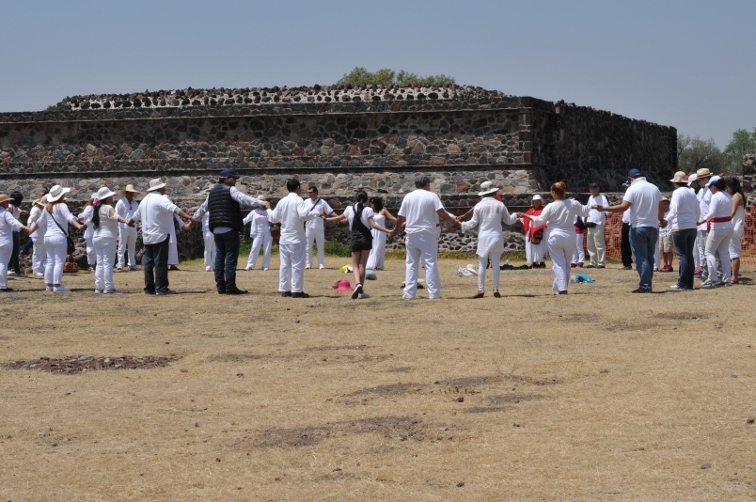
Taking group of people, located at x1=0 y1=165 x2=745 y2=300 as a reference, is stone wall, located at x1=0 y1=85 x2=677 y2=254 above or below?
above

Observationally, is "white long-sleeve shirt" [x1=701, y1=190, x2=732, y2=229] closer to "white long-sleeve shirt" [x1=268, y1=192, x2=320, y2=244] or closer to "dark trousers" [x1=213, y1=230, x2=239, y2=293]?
"white long-sleeve shirt" [x1=268, y1=192, x2=320, y2=244]

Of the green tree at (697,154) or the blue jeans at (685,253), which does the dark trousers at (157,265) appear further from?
the green tree at (697,154)

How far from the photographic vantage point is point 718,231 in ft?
51.8

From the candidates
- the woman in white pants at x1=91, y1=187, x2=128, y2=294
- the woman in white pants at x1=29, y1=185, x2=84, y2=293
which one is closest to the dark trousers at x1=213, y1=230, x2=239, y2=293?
the woman in white pants at x1=91, y1=187, x2=128, y2=294

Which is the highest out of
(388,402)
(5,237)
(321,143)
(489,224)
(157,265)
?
(321,143)

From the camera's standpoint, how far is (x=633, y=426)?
24.3ft

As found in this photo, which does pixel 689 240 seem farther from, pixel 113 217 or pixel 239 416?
pixel 239 416

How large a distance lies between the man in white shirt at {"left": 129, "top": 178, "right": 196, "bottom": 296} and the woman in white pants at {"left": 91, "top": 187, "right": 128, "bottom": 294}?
1.18 ft

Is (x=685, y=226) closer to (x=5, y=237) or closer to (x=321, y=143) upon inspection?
(x=5, y=237)

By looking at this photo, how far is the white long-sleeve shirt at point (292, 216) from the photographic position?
52.5ft

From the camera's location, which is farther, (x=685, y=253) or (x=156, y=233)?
(x=156, y=233)

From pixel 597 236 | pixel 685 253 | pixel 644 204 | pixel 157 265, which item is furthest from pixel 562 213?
pixel 597 236

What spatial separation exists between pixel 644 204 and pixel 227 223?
5.67 m

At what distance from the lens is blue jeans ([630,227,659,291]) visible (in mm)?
15531
